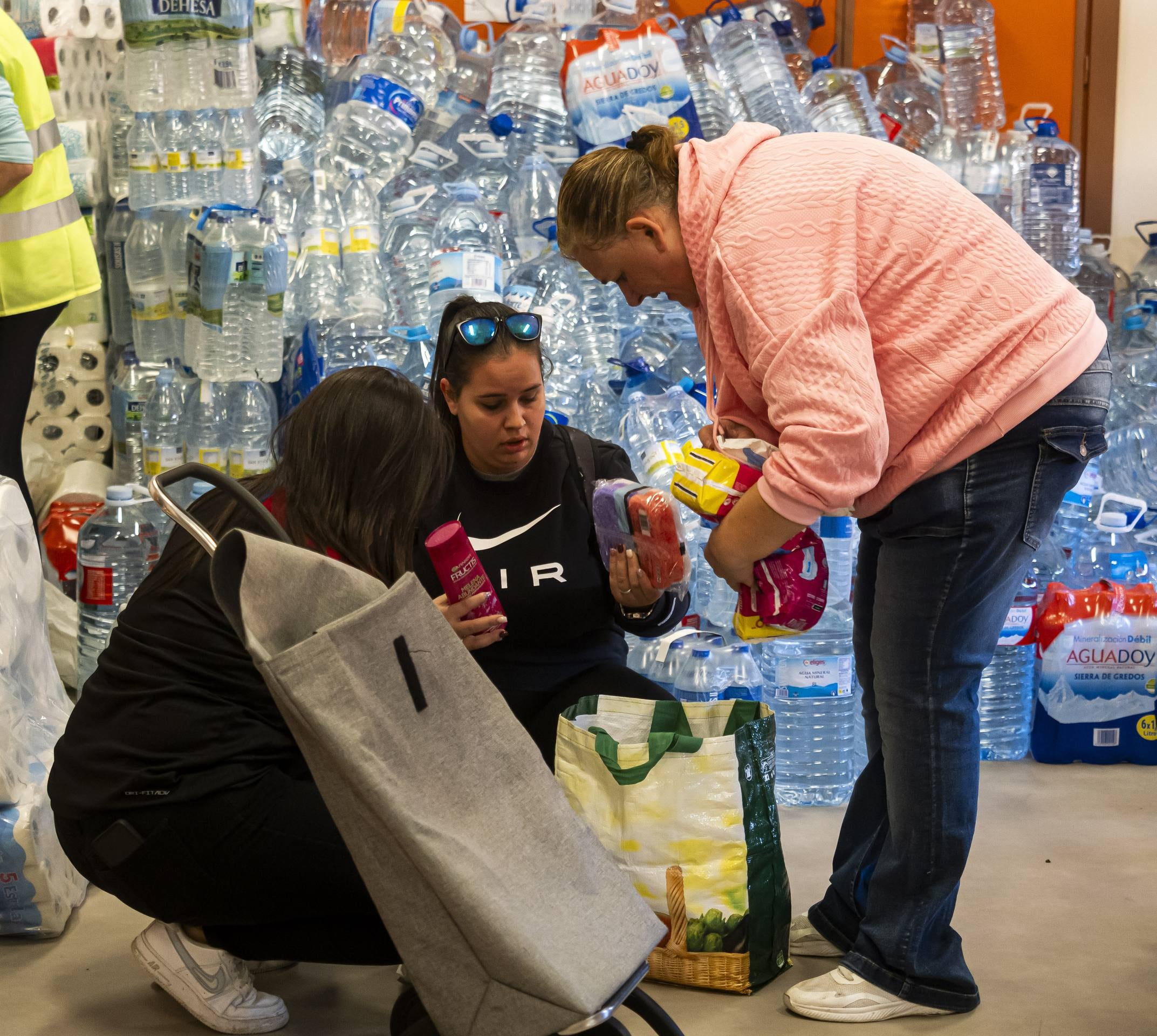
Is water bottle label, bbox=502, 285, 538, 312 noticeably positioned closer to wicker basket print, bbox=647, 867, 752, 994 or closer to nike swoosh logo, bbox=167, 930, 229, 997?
wicker basket print, bbox=647, 867, 752, 994

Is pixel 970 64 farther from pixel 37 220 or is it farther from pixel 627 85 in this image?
pixel 37 220

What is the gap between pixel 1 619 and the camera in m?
2.51

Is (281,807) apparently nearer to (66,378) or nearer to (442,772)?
(442,772)

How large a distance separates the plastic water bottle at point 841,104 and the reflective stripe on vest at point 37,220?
7.79 feet

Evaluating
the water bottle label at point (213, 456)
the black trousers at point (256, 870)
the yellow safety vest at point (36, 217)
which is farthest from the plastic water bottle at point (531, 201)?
the black trousers at point (256, 870)

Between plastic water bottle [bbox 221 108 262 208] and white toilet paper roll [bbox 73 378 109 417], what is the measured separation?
0.85 m

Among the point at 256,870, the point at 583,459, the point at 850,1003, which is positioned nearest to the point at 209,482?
the point at 256,870

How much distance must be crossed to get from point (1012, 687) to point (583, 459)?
5.70ft

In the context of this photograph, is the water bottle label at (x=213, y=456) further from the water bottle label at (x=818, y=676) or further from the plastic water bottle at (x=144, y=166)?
the water bottle label at (x=818, y=676)

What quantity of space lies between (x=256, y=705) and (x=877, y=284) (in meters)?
1.10

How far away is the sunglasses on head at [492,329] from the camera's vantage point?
8.25 ft

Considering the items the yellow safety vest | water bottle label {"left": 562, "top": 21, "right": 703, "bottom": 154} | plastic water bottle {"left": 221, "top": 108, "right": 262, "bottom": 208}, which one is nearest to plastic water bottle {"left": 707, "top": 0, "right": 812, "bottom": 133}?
water bottle label {"left": 562, "top": 21, "right": 703, "bottom": 154}

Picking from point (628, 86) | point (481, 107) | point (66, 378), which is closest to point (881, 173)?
point (628, 86)

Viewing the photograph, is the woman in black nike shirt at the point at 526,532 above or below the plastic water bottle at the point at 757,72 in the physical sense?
below
